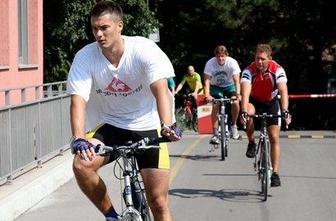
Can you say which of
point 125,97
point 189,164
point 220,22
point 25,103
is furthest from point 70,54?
point 125,97

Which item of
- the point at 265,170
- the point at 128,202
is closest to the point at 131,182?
the point at 128,202

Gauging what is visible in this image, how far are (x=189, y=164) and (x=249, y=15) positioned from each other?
21.9 meters

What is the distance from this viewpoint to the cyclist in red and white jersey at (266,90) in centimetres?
975

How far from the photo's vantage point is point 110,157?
5.66 metres

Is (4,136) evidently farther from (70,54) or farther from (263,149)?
(70,54)

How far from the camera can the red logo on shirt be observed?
5602 millimetres

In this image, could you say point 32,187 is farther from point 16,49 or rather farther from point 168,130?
point 16,49

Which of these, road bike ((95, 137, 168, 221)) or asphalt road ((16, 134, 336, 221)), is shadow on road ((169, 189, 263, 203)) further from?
road bike ((95, 137, 168, 221))

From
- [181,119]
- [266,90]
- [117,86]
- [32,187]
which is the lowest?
[181,119]

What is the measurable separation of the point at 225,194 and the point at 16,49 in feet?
28.5

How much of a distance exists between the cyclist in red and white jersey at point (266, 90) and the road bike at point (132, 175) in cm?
412

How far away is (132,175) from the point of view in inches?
218

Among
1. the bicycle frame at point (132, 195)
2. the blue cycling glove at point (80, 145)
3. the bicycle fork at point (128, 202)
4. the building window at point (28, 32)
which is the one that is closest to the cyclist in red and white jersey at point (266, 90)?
the bicycle frame at point (132, 195)

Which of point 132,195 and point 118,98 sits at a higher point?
point 118,98
